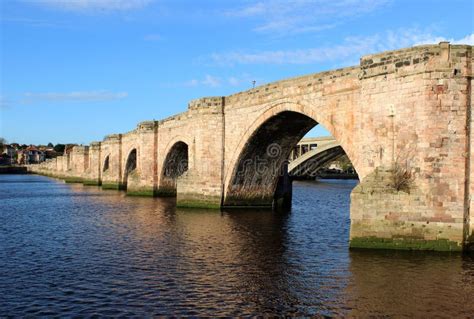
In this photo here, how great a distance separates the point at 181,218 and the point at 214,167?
5.11 m

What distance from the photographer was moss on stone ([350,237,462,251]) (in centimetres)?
1426

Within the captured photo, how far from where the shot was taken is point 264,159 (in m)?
27.5

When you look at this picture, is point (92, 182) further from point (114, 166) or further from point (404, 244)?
point (404, 244)

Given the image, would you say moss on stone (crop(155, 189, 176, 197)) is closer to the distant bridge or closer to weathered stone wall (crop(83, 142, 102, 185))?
the distant bridge

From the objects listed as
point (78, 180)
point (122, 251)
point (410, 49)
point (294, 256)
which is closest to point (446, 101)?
point (410, 49)

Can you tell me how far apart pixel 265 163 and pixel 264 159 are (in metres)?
0.31

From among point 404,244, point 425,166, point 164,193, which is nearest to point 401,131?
point 425,166

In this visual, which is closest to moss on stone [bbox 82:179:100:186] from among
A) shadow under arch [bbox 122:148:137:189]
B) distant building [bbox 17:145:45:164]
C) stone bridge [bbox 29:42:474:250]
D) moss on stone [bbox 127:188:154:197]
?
shadow under arch [bbox 122:148:137:189]

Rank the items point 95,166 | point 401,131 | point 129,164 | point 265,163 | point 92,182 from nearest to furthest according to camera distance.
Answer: point 401,131
point 265,163
point 129,164
point 92,182
point 95,166

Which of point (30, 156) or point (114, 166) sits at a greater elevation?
point (30, 156)

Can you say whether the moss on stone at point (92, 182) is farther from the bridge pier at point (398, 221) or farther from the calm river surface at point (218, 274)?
the bridge pier at point (398, 221)

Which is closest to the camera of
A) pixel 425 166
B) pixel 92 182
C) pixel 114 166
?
pixel 425 166

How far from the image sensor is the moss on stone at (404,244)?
14258 mm

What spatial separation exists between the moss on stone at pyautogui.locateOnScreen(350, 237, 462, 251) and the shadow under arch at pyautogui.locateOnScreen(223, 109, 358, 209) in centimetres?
979
